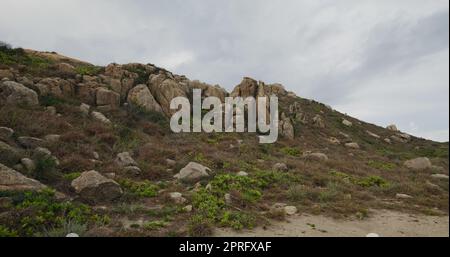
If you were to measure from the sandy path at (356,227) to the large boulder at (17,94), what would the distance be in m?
15.4

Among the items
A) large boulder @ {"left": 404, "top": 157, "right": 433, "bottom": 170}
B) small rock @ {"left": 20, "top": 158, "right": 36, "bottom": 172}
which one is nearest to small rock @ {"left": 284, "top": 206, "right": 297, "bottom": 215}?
small rock @ {"left": 20, "top": 158, "right": 36, "bottom": 172}

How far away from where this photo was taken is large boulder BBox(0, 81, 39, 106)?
16.9m

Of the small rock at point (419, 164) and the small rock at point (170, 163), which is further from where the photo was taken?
the small rock at point (419, 164)

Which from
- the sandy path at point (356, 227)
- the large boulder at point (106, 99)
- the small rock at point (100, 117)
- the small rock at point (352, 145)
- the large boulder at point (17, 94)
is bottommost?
the sandy path at point (356, 227)

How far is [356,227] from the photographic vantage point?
8.58 m

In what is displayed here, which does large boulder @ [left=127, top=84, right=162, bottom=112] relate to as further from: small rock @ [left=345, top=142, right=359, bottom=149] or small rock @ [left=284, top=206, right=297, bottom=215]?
small rock @ [left=345, top=142, right=359, bottom=149]

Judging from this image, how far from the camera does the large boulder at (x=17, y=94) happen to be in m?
16.9

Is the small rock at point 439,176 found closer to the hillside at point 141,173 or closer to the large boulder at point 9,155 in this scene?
the hillside at point 141,173

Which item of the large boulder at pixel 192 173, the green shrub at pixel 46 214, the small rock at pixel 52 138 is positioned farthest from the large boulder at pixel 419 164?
the small rock at pixel 52 138

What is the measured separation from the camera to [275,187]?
40.5ft

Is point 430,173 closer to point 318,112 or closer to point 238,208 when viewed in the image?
point 238,208

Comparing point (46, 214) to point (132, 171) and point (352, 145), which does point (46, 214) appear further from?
point (352, 145)

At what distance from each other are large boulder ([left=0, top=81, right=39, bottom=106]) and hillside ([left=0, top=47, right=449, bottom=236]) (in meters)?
0.06

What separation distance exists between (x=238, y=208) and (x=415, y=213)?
627 centimetres
